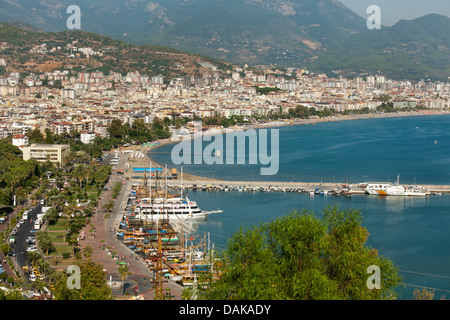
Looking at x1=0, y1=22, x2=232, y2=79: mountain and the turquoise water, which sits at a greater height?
x1=0, y1=22, x2=232, y2=79: mountain

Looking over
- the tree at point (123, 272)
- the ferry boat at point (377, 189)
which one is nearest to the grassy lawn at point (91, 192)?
the tree at point (123, 272)

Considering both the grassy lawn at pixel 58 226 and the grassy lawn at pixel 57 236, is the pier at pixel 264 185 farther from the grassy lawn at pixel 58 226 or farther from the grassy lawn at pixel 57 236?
the grassy lawn at pixel 57 236

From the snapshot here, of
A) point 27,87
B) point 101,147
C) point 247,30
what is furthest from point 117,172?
point 247,30

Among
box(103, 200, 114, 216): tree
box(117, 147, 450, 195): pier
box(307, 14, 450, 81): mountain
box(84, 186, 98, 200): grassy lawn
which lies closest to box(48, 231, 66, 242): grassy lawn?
box(103, 200, 114, 216): tree

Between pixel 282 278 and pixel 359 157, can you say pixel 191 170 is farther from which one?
pixel 282 278

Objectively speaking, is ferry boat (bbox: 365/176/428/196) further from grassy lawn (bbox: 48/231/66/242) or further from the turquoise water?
grassy lawn (bbox: 48/231/66/242)
